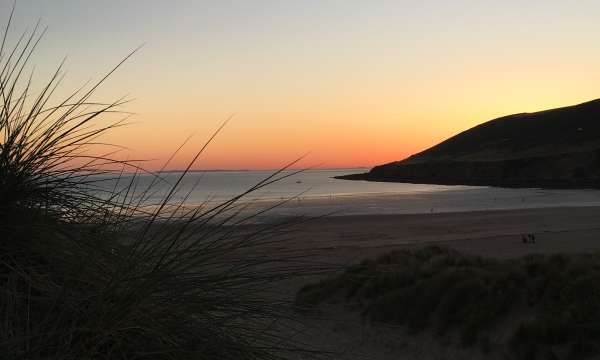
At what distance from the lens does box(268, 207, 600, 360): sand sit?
24.8 ft

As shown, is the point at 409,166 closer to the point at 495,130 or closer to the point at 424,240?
the point at 495,130

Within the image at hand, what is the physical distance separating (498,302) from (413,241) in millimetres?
15172

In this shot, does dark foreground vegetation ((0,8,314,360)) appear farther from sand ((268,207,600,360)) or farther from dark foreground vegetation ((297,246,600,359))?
dark foreground vegetation ((297,246,600,359))

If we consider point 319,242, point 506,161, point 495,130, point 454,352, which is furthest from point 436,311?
point 495,130

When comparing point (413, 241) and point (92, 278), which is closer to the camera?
point (92, 278)

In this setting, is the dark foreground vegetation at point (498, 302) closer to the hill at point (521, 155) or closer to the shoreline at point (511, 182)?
the shoreline at point (511, 182)

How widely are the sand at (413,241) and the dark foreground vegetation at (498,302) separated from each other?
304mm

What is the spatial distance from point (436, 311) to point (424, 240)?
1516cm

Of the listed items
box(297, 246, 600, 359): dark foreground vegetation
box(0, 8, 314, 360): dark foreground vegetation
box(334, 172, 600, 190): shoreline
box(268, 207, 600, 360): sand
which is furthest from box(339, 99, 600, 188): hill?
box(0, 8, 314, 360): dark foreground vegetation

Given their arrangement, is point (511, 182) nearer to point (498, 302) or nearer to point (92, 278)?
point (498, 302)

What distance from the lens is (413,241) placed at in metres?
22.4

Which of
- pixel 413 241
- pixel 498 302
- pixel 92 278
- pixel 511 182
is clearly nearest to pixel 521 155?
pixel 511 182

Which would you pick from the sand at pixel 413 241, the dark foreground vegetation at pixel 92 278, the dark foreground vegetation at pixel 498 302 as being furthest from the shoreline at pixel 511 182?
the dark foreground vegetation at pixel 92 278

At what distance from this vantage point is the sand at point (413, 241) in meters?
7.57
